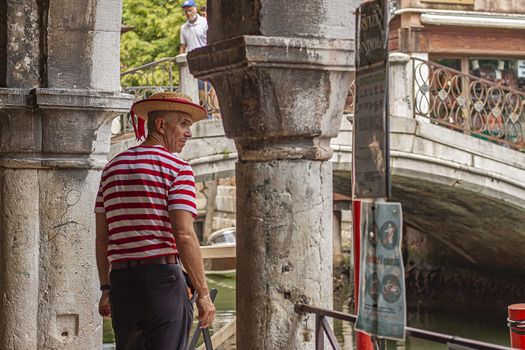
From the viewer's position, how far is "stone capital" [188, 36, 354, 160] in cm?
469

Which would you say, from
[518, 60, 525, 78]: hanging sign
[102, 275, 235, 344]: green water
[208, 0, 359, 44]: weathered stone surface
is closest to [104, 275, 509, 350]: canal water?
[102, 275, 235, 344]: green water

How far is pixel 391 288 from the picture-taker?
3.88 meters

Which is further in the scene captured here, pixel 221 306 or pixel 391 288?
pixel 221 306

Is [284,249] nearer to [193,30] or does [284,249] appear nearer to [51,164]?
[51,164]

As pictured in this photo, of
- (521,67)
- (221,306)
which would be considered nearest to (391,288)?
(221,306)

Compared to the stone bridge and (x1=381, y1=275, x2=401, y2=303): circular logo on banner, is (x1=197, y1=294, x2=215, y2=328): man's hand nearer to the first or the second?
(x1=381, y1=275, x2=401, y2=303): circular logo on banner

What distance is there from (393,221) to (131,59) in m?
18.5

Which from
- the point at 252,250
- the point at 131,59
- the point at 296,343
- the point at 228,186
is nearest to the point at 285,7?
the point at 252,250

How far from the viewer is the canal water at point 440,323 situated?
16094 mm

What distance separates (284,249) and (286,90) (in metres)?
0.56

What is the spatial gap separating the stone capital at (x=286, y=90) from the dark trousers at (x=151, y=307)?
1.79ft

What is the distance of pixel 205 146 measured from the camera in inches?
572

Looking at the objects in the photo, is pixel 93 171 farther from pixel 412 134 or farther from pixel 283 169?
pixel 412 134

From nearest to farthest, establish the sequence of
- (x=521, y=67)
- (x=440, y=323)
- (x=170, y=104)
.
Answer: (x=170, y=104) → (x=440, y=323) → (x=521, y=67)
